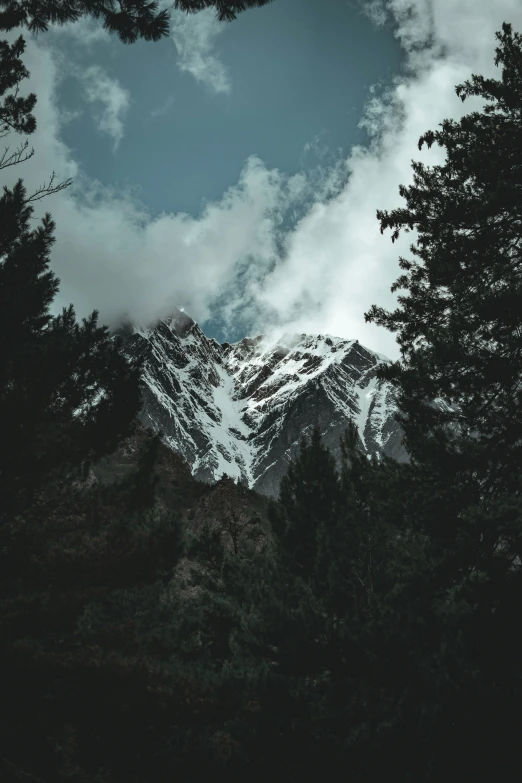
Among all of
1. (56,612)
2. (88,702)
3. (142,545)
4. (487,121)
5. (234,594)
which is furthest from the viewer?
(234,594)

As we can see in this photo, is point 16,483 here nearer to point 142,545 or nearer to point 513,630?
point 142,545

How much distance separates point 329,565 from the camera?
8.80 m

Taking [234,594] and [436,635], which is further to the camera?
[234,594]

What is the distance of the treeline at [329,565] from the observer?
3916mm

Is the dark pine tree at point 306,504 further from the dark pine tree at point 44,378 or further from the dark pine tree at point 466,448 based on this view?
the dark pine tree at point 44,378

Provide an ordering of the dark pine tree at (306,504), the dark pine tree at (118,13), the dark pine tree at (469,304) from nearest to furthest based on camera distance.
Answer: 1. the dark pine tree at (118,13)
2. the dark pine tree at (469,304)
3. the dark pine tree at (306,504)

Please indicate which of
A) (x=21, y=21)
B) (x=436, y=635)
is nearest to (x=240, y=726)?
(x=436, y=635)

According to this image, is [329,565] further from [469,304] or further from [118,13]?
[118,13]

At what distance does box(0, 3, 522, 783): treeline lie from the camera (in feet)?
12.8

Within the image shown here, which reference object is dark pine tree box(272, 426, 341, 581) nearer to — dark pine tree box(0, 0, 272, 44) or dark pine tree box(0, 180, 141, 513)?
dark pine tree box(0, 180, 141, 513)

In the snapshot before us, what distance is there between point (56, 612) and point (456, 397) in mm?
5405

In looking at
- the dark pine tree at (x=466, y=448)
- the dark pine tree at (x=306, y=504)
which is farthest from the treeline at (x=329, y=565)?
the dark pine tree at (x=306, y=504)

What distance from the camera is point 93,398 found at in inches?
254

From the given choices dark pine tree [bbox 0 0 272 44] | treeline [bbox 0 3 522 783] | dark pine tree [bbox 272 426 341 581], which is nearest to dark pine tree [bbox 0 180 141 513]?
treeline [bbox 0 3 522 783]
